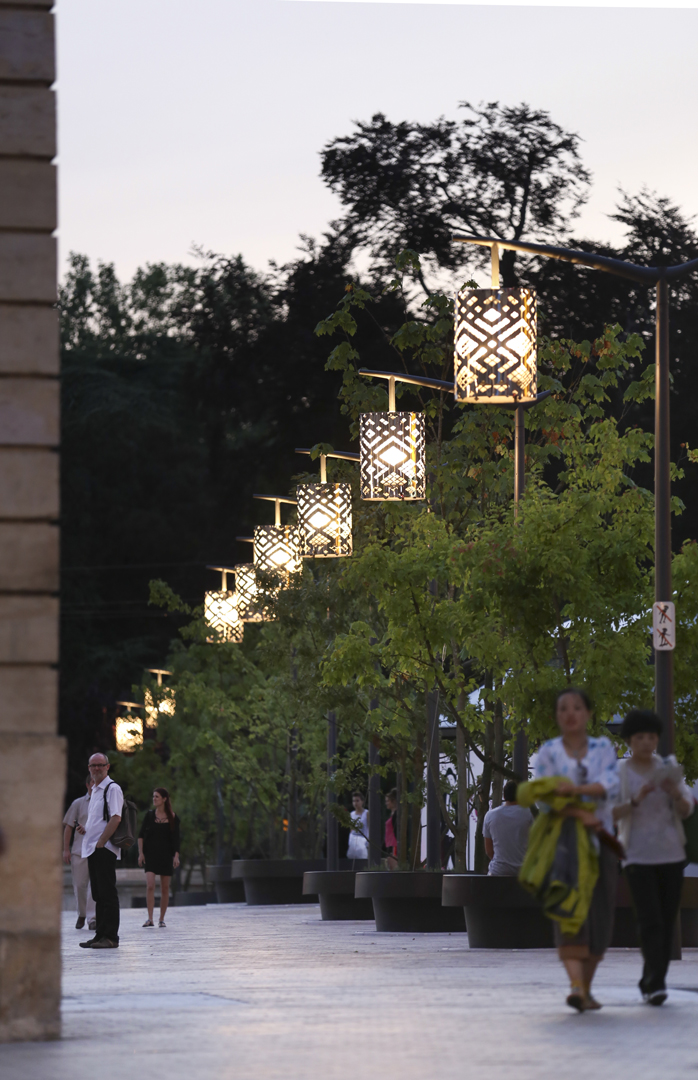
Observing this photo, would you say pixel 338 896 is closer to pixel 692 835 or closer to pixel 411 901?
pixel 411 901

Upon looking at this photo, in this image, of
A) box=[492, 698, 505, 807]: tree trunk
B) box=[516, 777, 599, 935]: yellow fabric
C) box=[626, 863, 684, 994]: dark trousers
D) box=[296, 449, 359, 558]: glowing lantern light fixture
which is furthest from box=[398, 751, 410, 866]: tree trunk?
box=[516, 777, 599, 935]: yellow fabric

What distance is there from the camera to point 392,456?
22.7m

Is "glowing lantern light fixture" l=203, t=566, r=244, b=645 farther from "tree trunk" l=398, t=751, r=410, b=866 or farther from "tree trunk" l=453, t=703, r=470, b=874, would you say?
"tree trunk" l=453, t=703, r=470, b=874

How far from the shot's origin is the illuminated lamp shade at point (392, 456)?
22562mm

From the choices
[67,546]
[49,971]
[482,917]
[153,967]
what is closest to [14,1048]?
[49,971]

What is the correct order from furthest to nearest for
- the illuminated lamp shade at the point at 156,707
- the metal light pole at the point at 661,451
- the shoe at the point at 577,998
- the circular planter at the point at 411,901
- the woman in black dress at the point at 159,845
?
the illuminated lamp shade at the point at 156,707, the woman in black dress at the point at 159,845, the circular planter at the point at 411,901, the metal light pole at the point at 661,451, the shoe at the point at 577,998

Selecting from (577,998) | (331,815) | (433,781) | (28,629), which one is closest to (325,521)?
(433,781)

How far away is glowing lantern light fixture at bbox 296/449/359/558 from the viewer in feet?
83.2

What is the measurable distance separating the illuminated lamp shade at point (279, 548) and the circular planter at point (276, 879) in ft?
28.6

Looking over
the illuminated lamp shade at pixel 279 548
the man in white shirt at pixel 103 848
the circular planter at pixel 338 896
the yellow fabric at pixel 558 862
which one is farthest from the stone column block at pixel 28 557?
the illuminated lamp shade at pixel 279 548

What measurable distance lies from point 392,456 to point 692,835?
942 cm

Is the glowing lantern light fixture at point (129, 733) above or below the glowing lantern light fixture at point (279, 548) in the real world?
below

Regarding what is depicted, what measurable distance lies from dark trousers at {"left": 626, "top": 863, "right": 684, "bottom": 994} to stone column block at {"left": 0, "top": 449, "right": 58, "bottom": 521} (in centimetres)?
405

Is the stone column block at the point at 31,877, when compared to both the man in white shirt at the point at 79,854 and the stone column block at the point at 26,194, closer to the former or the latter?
the stone column block at the point at 26,194
